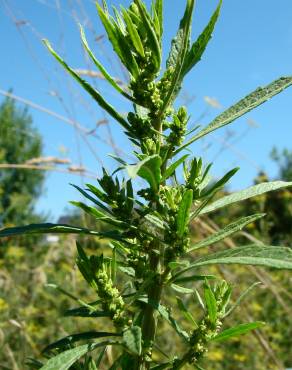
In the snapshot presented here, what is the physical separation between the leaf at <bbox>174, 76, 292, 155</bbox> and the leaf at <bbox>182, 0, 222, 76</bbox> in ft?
0.28

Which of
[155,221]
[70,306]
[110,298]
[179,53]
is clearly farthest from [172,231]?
[70,306]

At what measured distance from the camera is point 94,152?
2.18m

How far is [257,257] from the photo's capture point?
64 centimetres

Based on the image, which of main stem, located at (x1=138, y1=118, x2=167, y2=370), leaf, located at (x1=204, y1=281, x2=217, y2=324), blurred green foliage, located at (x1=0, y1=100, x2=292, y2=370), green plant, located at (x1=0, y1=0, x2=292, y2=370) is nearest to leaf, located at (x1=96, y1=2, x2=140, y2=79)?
green plant, located at (x1=0, y1=0, x2=292, y2=370)

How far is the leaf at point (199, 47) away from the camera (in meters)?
0.73

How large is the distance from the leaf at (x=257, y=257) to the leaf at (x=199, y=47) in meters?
0.27

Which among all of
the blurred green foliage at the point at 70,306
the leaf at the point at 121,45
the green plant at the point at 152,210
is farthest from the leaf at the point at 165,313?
the blurred green foliage at the point at 70,306

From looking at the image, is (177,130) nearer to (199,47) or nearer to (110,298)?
(199,47)

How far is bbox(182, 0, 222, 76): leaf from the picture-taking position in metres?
0.73

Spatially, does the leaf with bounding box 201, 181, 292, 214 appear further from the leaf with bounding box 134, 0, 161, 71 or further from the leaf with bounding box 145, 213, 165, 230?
the leaf with bounding box 134, 0, 161, 71

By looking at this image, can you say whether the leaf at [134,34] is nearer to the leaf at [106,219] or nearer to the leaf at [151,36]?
the leaf at [151,36]

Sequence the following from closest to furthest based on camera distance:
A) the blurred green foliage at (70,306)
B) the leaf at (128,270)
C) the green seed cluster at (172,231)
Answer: the green seed cluster at (172,231) → the leaf at (128,270) → the blurred green foliage at (70,306)

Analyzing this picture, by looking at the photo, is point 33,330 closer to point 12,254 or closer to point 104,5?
point 12,254

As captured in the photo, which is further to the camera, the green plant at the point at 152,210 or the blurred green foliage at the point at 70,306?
the blurred green foliage at the point at 70,306
